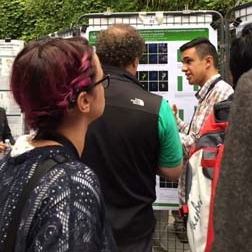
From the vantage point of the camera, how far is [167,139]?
2.72m

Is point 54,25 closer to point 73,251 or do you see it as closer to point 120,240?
point 120,240

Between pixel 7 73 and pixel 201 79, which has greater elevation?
pixel 201 79

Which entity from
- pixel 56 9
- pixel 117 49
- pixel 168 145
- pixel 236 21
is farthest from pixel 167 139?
pixel 56 9

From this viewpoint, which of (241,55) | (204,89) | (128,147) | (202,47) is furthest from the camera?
(202,47)

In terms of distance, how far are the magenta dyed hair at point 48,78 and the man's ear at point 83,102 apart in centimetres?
3

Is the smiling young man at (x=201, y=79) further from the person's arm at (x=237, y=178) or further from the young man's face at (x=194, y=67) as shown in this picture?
the person's arm at (x=237, y=178)

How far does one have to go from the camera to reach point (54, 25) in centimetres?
1084

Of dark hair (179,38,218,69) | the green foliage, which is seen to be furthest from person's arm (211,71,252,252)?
the green foliage

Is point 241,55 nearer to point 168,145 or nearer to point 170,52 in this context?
point 168,145

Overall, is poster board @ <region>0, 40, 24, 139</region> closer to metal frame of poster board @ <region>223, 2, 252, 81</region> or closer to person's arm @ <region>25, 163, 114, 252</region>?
metal frame of poster board @ <region>223, 2, 252, 81</region>

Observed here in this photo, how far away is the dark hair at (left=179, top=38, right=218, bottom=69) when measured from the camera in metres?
3.79

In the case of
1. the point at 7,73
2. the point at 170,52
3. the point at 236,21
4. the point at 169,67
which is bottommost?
the point at 7,73

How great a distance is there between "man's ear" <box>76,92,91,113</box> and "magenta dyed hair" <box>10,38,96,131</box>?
0.11 feet

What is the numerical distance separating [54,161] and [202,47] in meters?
2.54
